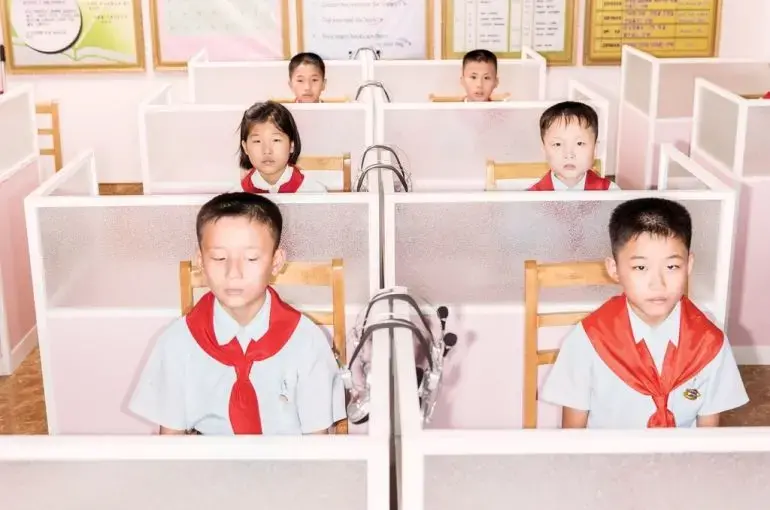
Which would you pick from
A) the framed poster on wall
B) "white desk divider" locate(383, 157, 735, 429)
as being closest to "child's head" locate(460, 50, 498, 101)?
"white desk divider" locate(383, 157, 735, 429)

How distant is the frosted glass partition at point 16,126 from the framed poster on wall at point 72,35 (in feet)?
8.12

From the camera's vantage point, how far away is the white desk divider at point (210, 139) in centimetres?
367

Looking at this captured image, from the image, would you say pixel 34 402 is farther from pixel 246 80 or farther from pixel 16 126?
pixel 246 80

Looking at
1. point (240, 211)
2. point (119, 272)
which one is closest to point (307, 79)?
point (119, 272)

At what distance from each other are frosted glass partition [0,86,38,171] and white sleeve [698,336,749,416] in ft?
9.78

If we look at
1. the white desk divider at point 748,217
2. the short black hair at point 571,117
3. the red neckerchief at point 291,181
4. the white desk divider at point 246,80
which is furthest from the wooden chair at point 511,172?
the white desk divider at point 246,80

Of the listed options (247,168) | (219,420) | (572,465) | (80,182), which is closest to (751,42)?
(247,168)

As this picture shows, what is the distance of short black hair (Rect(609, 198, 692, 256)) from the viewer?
5.86ft

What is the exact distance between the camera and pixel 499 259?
8.00 ft

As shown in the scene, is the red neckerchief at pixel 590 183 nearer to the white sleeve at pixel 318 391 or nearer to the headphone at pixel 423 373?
the white sleeve at pixel 318 391

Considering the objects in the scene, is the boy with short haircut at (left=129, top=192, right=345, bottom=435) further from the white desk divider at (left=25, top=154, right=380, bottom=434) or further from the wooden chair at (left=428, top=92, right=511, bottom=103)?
the wooden chair at (left=428, top=92, right=511, bottom=103)

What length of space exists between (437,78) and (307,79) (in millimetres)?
848

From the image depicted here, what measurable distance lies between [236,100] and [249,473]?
424cm

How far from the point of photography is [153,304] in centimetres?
247
